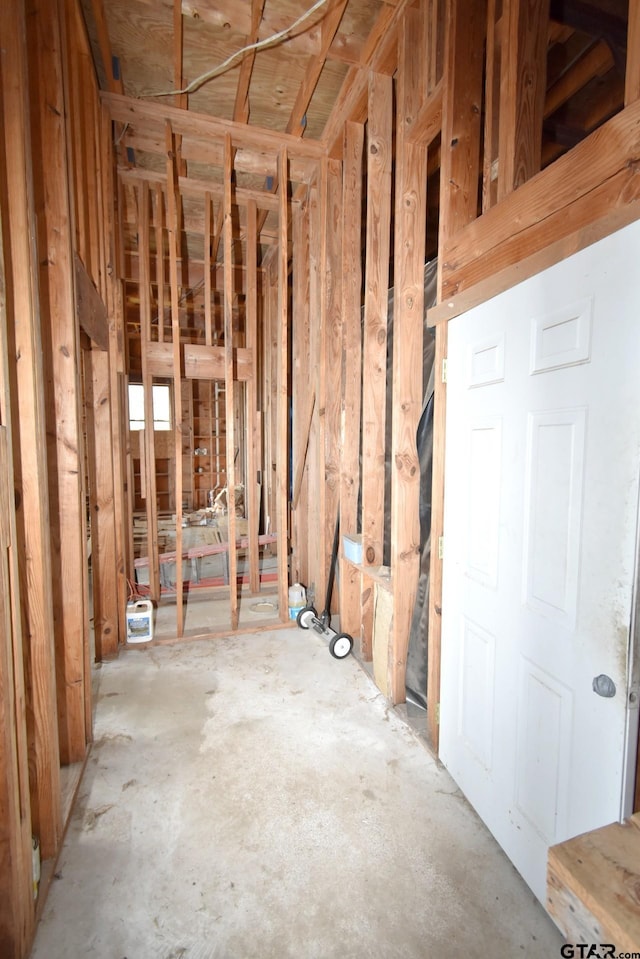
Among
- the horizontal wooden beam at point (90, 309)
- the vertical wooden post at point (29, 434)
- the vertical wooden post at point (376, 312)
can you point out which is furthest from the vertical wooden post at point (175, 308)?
the vertical wooden post at point (29, 434)

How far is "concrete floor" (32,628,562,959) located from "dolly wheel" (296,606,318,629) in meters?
0.86

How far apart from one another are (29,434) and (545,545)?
5.20 ft

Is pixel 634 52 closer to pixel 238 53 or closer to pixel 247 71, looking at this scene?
pixel 238 53

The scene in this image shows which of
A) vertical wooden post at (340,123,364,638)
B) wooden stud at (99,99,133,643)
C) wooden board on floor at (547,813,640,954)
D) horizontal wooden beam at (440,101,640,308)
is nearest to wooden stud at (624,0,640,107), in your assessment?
horizontal wooden beam at (440,101,640,308)

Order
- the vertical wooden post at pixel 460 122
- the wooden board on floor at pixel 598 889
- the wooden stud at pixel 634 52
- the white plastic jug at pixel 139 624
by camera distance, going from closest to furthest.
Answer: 1. the wooden board on floor at pixel 598 889
2. the wooden stud at pixel 634 52
3. the vertical wooden post at pixel 460 122
4. the white plastic jug at pixel 139 624

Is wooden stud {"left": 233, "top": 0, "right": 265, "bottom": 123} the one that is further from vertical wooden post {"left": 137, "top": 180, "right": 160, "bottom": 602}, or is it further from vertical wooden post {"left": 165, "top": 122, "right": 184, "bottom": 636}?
vertical wooden post {"left": 137, "top": 180, "right": 160, "bottom": 602}

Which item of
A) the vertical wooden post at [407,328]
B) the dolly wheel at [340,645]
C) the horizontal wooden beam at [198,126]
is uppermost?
the horizontal wooden beam at [198,126]

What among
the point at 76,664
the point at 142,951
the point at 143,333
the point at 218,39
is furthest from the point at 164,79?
the point at 142,951

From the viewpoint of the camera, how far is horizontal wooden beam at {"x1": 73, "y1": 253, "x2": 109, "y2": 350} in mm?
2000

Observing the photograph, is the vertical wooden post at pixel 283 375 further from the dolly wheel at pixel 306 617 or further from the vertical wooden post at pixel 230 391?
the vertical wooden post at pixel 230 391

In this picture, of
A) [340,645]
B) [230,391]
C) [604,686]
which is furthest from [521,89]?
[340,645]

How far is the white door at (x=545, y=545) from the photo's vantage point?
3.30 ft

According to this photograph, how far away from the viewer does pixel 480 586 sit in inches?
61.4

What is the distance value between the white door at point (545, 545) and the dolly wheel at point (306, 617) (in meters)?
→ 1.52
